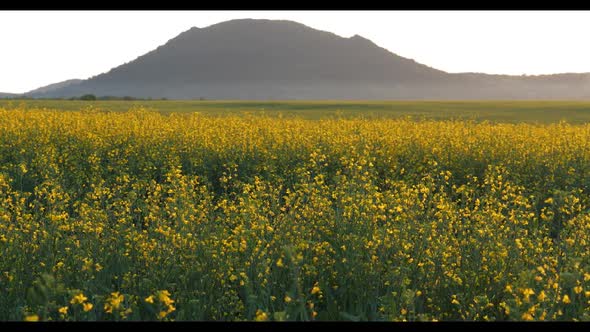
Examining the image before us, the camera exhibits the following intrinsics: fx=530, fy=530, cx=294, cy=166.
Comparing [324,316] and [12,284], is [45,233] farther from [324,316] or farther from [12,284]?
[324,316]

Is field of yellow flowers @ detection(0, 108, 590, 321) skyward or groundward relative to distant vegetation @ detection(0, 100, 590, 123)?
groundward

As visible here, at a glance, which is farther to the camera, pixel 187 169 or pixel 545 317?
pixel 187 169

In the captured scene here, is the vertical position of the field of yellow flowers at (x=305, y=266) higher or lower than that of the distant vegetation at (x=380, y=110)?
lower

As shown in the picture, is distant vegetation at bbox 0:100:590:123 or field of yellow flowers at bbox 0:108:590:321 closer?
field of yellow flowers at bbox 0:108:590:321

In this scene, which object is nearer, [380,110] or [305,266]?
[305,266]

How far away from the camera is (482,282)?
4.49m

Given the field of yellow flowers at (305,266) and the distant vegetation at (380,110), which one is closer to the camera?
the field of yellow flowers at (305,266)

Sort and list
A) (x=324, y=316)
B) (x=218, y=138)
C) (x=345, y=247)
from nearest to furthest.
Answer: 1. (x=324, y=316)
2. (x=345, y=247)
3. (x=218, y=138)

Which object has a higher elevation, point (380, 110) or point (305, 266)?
point (380, 110)
